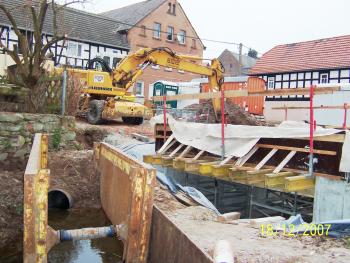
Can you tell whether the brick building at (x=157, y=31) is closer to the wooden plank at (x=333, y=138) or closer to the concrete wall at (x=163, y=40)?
the concrete wall at (x=163, y=40)

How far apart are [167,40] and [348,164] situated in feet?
111

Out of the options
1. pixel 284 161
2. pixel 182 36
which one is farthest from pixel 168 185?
pixel 182 36

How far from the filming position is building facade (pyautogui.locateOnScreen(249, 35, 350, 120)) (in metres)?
23.5

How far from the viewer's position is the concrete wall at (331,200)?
5426mm

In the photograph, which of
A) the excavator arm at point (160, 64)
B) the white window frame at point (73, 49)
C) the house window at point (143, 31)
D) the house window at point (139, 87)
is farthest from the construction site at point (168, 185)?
the house window at point (143, 31)

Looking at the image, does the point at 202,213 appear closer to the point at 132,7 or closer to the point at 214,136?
the point at 214,136

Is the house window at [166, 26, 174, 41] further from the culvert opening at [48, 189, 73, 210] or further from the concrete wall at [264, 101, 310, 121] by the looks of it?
the culvert opening at [48, 189, 73, 210]

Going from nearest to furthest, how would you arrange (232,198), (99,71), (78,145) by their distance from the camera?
1. (232,198)
2. (78,145)
3. (99,71)

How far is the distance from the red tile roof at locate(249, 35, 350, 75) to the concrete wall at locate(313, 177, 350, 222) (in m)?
19.3

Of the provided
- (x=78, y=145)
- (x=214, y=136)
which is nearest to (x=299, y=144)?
(x=214, y=136)

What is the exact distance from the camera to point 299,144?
646 centimetres

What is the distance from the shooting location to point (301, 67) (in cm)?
2519

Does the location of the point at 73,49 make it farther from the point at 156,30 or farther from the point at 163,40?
the point at 163,40
